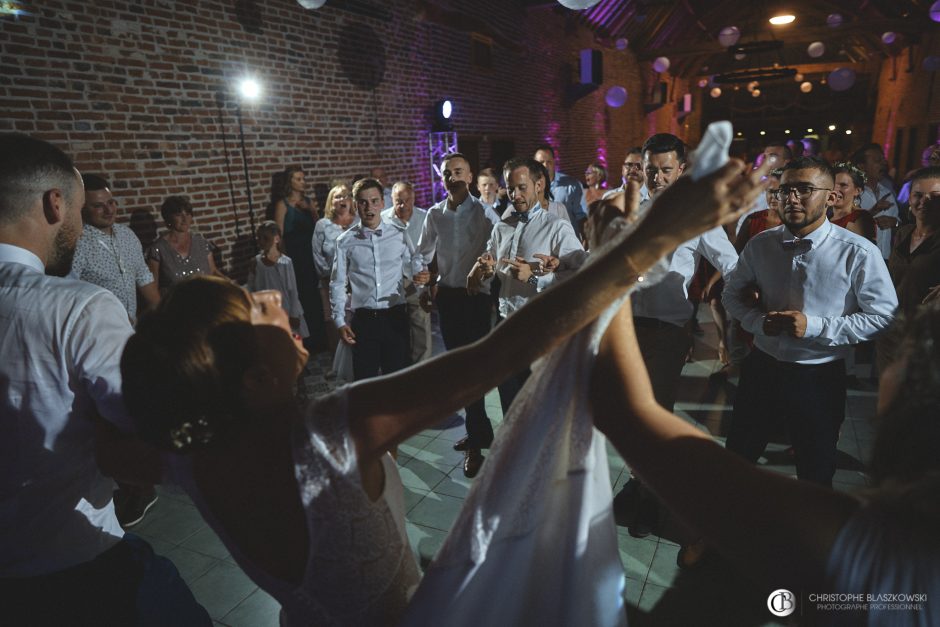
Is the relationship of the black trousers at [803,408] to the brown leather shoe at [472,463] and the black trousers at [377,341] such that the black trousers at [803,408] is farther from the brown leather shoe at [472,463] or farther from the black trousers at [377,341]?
the black trousers at [377,341]

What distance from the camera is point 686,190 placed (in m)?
0.73

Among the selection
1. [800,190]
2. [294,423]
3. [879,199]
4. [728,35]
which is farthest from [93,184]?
[728,35]

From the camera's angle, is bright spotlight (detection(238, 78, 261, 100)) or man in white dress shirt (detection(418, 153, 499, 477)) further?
bright spotlight (detection(238, 78, 261, 100))

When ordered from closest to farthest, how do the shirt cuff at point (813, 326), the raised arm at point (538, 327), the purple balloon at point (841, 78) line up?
the raised arm at point (538, 327) → the shirt cuff at point (813, 326) → the purple balloon at point (841, 78)

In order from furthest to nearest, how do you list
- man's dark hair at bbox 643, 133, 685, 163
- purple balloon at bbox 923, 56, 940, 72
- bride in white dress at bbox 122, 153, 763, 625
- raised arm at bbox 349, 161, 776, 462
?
1. purple balloon at bbox 923, 56, 940, 72
2. man's dark hair at bbox 643, 133, 685, 163
3. bride in white dress at bbox 122, 153, 763, 625
4. raised arm at bbox 349, 161, 776, 462

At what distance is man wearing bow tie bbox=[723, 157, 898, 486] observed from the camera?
213 cm

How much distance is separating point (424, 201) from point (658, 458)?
25.1ft

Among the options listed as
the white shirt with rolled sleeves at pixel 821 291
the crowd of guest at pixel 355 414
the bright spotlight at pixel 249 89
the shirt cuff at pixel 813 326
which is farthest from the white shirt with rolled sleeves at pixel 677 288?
the bright spotlight at pixel 249 89

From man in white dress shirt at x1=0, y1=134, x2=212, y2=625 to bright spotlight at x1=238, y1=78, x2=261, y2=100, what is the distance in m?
4.38

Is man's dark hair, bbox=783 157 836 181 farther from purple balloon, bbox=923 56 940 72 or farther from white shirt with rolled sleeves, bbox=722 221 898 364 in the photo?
purple balloon, bbox=923 56 940 72

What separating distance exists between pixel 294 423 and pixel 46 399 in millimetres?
783

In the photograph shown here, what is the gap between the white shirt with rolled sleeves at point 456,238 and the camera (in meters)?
3.57

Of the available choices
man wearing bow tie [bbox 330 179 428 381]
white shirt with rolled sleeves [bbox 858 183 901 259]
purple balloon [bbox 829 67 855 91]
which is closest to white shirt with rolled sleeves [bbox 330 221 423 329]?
man wearing bow tie [bbox 330 179 428 381]

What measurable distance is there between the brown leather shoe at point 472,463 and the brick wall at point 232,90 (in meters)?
3.42
